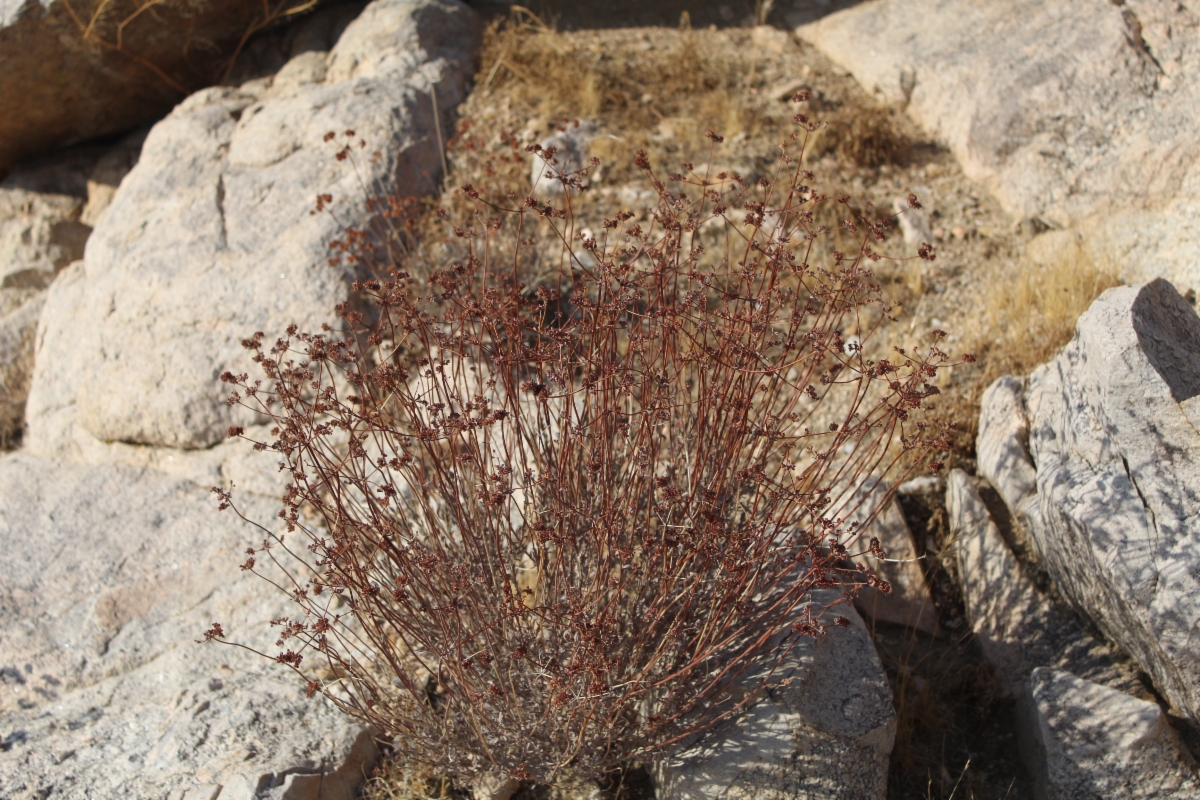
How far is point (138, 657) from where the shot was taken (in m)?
3.71

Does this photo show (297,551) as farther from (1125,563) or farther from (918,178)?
(918,178)

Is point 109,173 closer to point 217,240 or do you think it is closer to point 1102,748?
point 217,240

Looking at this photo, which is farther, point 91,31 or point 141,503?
point 91,31

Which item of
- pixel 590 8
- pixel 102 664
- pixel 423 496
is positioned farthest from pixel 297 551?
pixel 590 8

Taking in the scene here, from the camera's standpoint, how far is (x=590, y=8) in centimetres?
672

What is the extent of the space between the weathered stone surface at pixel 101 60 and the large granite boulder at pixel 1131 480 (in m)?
5.70

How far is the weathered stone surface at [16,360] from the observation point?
17.1 feet

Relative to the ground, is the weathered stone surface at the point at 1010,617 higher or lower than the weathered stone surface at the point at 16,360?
lower

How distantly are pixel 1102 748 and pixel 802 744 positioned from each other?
0.99m

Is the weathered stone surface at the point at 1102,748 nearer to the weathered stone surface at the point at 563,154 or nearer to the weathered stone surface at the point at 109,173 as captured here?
the weathered stone surface at the point at 563,154

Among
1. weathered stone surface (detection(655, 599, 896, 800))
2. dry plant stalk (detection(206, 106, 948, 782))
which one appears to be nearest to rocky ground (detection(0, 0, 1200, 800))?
weathered stone surface (detection(655, 599, 896, 800))

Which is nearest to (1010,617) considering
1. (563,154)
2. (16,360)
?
(563,154)

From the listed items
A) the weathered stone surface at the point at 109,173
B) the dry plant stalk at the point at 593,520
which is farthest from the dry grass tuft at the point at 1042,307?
the weathered stone surface at the point at 109,173

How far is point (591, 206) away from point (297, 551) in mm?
2411
